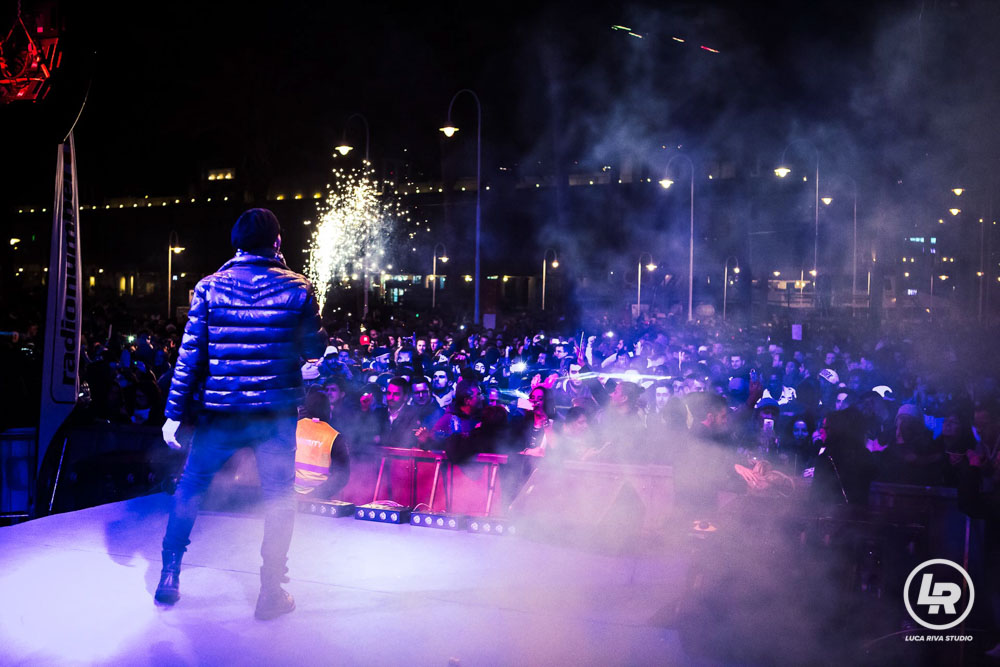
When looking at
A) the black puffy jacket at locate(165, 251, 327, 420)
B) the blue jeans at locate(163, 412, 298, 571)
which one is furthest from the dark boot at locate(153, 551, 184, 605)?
the black puffy jacket at locate(165, 251, 327, 420)

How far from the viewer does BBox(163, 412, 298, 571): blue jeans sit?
126 inches

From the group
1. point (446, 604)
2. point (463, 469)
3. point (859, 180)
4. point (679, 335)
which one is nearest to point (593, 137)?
point (679, 335)

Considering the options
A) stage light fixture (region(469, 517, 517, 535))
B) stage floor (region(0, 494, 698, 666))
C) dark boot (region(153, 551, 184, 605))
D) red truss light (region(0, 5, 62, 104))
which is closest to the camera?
stage floor (region(0, 494, 698, 666))

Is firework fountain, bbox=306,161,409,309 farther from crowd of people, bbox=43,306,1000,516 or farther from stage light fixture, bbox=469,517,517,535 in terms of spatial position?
stage light fixture, bbox=469,517,517,535

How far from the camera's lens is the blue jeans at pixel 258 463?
321 centimetres

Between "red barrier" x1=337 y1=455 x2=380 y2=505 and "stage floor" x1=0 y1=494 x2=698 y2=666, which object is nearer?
"stage floor" x1=0 y1=494 x2=698 y2=666

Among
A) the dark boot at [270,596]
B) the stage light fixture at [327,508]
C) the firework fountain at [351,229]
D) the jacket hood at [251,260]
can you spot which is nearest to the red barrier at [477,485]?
the stage light fixture at [327,508]

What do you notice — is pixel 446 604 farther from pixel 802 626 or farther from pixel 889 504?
pixel 889 504

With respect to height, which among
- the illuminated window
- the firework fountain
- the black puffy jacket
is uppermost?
the illuminated window

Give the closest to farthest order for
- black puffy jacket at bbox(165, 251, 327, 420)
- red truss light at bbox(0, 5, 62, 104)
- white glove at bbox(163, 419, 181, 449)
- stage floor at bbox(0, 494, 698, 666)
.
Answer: stage floor at bbox(0, 494, 698, 666)
black puffy jacket at bbox(165, 251, 327, 420)
white glove at bbox(163, 419, 181, 449)
red truss light at bbox(0, 5, 62, 104)

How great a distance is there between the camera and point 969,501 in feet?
13.7

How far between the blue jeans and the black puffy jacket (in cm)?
7

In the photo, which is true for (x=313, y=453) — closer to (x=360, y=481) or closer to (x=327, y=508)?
(x=360, y=481)

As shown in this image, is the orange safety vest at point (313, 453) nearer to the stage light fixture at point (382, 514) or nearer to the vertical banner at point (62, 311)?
the stage light fixture at point (382, 514)
